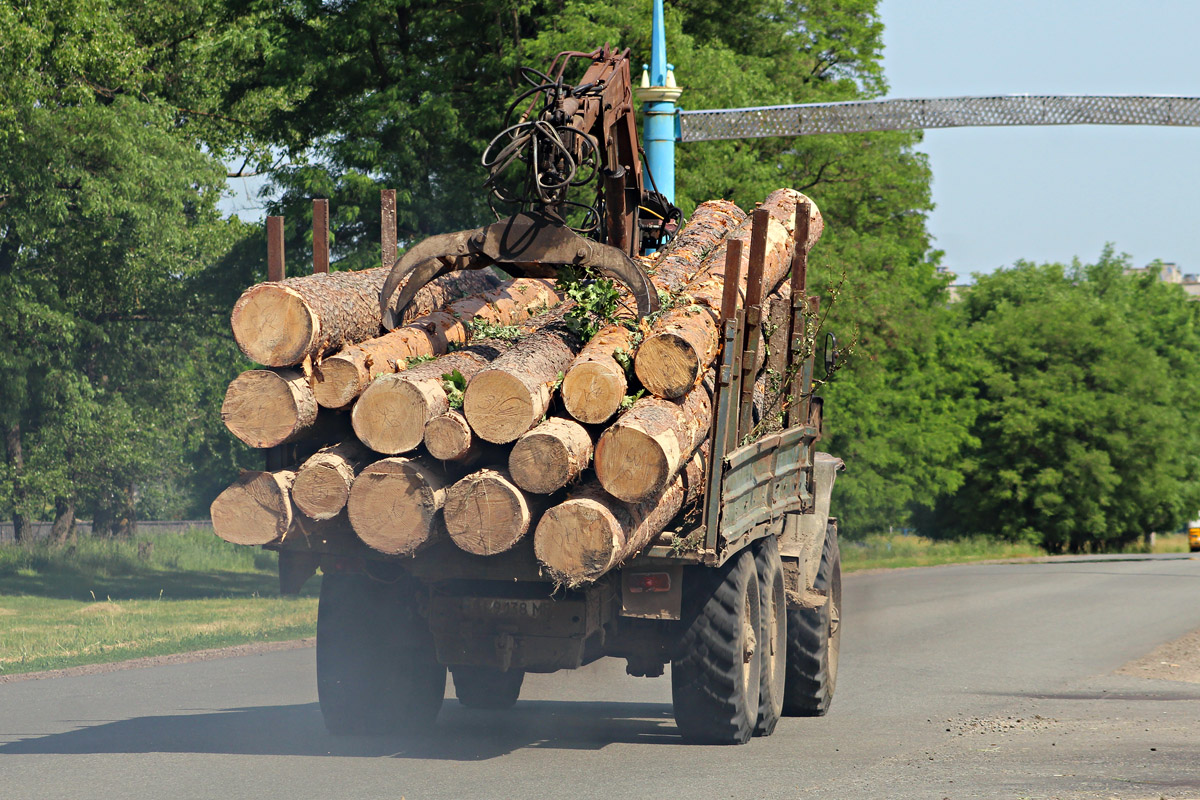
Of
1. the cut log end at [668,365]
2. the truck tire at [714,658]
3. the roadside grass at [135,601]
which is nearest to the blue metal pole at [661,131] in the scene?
the roadside grass at [135,601]

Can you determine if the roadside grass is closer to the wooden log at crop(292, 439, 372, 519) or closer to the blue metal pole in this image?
the blue metal pole

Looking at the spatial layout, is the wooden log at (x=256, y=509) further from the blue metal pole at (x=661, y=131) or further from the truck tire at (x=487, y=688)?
the blue metal pole at (x=661, y=131)

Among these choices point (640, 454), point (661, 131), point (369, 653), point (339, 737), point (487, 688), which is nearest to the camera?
point (640, 454)

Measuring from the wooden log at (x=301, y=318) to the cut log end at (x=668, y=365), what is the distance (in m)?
1.89

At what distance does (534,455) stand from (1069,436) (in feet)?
184

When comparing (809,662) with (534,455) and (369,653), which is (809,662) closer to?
(369,653)


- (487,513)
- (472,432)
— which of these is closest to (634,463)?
(487,513)

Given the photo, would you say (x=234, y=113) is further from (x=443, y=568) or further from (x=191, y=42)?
(x=443, y=568)

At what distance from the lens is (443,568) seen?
8.97 meters

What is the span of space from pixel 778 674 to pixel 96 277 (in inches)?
925

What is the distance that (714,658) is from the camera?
31.4ft

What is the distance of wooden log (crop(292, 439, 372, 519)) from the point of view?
8.61m

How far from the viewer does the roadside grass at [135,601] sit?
17422mm

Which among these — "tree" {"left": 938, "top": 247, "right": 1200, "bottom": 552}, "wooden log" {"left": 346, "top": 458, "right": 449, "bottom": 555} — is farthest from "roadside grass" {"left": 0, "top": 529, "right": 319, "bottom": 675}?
"tree" {"left": 938, "top": 247, "right": 1200, "bottom": 552}
